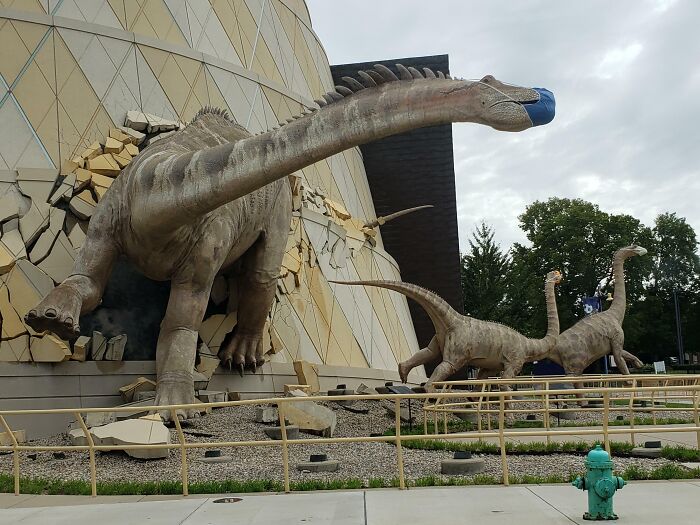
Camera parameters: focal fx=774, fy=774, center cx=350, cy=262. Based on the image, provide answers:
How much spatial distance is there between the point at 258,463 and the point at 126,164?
7.24m

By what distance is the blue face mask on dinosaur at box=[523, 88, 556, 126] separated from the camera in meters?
7.86

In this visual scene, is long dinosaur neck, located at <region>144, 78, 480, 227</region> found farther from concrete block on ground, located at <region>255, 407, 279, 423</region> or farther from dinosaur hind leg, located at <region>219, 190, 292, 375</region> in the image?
dinosaur hind leg, located at <region>219, 190, 292, 375</region>

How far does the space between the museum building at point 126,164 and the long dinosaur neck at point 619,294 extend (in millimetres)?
5956

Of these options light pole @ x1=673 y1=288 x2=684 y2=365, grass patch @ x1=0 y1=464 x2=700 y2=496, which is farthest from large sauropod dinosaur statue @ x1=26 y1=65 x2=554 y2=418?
light pole @ x1=673 y1=288 x2=684 y2=365

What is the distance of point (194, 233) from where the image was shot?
11172 millimetres

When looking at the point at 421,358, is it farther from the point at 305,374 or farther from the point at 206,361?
the point at 206,361

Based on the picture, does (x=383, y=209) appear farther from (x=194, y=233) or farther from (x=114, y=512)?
(x=114, y=512)

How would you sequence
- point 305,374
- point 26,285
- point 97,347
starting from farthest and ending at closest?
point 305,374 → point 97,347 → point 26,285

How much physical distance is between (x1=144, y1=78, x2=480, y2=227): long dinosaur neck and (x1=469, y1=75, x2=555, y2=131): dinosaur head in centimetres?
14

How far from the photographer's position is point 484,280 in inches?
1848

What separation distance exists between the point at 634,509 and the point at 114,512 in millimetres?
4102

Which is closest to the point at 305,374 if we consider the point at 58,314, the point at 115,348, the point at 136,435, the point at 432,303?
the point at 432,303

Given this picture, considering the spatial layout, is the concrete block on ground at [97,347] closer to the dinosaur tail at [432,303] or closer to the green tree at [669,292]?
the dinosaur tail at [432,303]

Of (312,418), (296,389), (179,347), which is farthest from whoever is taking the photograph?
(296,389)
